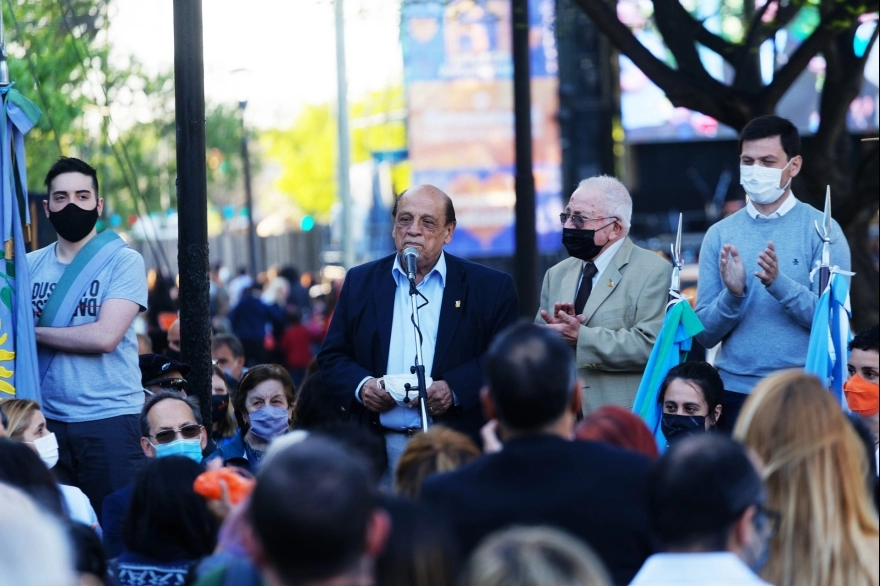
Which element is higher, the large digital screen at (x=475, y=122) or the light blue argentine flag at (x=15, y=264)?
the large digital screen at (x=475, y=122)

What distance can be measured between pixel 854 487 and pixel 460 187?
20755 mm

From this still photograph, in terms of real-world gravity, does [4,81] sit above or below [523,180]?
above

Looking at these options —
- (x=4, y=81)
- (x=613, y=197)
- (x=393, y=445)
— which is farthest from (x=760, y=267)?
(x=4, y=81)

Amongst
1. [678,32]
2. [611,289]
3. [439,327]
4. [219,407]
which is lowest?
[219,407]

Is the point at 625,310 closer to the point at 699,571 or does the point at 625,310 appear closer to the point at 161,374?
the point at 161,374

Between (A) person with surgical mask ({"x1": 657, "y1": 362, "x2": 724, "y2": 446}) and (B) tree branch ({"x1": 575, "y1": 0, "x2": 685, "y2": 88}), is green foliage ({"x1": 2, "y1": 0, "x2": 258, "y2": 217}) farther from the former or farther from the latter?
(A) person with surgical mask ({"x1": 657, "y1": 362, "x2": 724, "y2": 446})

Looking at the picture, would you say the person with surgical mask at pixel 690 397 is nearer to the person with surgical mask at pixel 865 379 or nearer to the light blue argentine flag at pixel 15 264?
the person with surgical mask at pixel 865 379

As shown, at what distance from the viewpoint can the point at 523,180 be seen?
1270 cm

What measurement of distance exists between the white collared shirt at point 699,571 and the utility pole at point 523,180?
967cm

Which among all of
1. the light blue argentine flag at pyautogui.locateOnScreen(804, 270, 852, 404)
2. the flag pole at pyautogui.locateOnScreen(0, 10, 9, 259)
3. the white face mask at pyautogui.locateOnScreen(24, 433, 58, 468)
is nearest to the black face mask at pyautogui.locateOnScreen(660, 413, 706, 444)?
the light blue argentine flag at pyautogui.locateOnScreen(804, 270, 852, 404)

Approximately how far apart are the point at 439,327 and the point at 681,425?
1.22 metres

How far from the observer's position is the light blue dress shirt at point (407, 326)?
617 centimetres

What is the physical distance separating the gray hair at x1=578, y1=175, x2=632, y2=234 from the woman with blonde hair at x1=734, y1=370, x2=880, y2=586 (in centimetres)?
267

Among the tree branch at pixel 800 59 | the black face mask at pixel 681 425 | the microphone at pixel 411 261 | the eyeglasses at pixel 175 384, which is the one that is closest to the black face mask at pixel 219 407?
the eyeglasses at pixel 175 384
